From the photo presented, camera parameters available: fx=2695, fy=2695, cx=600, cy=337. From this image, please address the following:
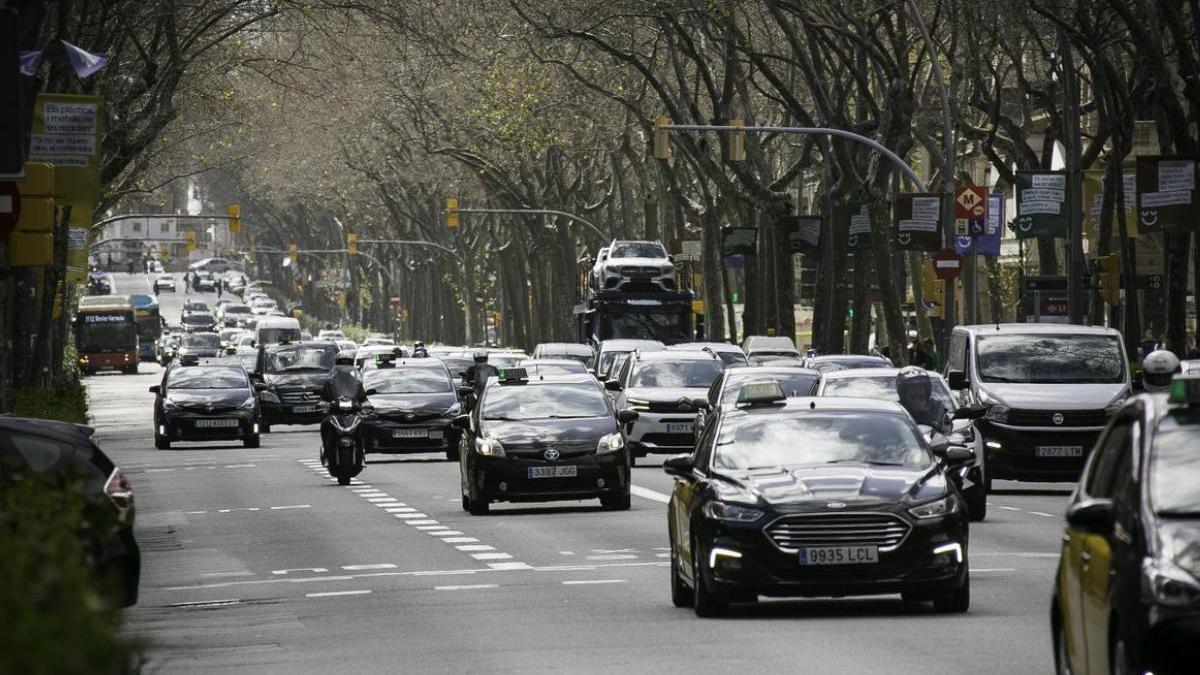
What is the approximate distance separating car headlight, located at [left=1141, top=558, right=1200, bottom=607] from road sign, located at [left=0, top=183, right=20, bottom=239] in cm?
1020

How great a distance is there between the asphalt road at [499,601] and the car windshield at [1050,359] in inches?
50.8

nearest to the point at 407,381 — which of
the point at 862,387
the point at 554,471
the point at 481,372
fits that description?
the point at 481,372

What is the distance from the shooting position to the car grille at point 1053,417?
1103 inches

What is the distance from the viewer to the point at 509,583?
1752cm

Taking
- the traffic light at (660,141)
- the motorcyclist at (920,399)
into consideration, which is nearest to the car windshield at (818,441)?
the motorcyclist at (920,399)

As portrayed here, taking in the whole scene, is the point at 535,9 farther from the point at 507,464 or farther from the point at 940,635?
the point at 940,635

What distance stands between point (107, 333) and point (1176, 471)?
103 m

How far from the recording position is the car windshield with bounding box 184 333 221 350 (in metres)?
114

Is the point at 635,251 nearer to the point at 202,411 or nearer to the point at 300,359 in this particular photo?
the point at 300,359

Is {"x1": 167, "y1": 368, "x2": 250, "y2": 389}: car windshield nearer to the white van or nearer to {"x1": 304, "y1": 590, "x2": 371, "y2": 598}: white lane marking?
{"x1": 304, "y1": 590, "x2": 371, "y2": 598}: white lane marking

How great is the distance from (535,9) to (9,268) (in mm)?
29703

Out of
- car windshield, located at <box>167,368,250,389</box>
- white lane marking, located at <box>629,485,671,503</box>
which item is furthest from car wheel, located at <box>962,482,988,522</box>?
car windshield, located at <box>167,368,250,389</box>

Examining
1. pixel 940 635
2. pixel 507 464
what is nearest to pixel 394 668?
pixel 940 635

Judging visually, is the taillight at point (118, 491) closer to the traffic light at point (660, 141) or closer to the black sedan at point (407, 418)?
the black sedan at point (407, 418)
